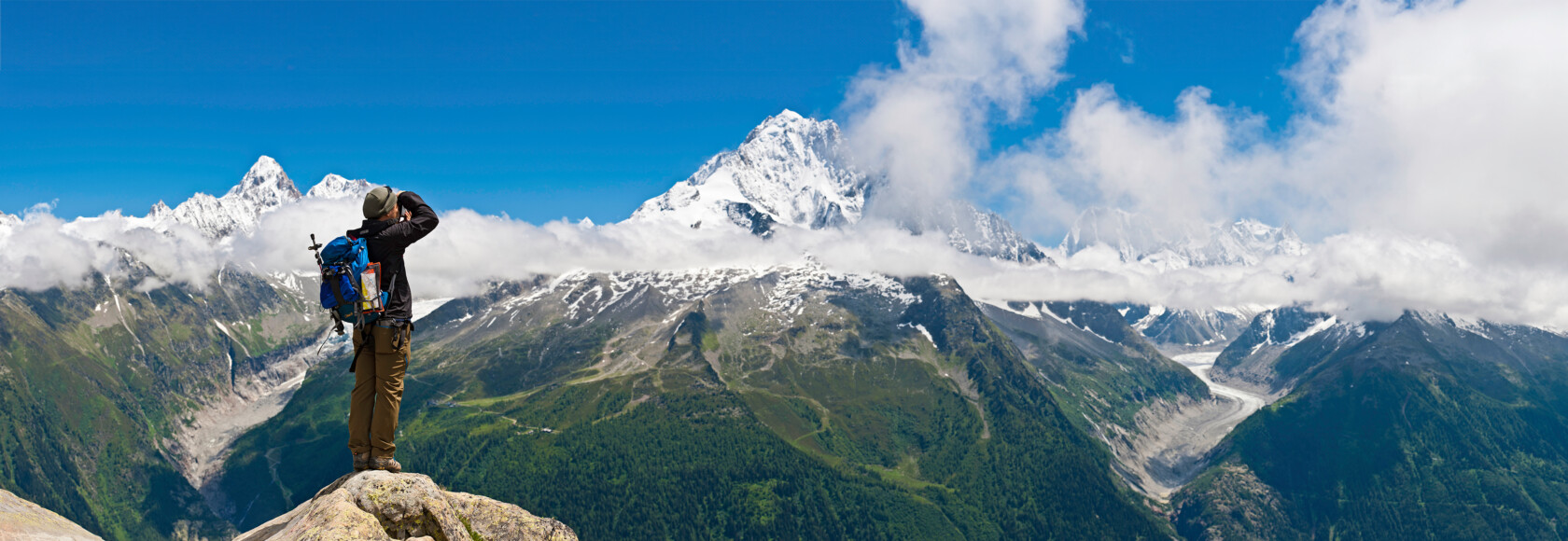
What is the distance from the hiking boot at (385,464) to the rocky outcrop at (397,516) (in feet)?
0.63

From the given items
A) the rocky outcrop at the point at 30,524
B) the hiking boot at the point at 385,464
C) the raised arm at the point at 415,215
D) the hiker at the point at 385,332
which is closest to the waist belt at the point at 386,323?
the hiker at the point at 385,332

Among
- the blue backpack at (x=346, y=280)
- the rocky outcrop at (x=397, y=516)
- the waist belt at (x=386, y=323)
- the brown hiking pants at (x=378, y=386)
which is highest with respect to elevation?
the blue backpack at (x=346, y=280)

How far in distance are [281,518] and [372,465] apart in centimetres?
423

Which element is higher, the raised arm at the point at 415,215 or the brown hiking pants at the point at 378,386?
the raised arm at the point at 415,215

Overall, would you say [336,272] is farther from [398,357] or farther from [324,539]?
[324,539]

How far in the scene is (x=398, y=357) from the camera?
19.0 m

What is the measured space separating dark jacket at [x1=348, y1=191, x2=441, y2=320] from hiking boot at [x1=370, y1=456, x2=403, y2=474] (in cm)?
410

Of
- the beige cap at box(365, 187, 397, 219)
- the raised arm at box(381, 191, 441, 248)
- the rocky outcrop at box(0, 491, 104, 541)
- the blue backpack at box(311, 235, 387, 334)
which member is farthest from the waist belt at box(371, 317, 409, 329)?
the rocky outcrop at box(0, 491, 104, 541)

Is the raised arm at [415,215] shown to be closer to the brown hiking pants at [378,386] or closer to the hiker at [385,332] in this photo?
the hiker at [385,332]

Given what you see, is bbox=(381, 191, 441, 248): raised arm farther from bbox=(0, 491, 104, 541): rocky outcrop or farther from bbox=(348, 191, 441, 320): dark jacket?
bbox=(0, 491, 104, 541): rocky outcrop

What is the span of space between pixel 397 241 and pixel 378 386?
3.71 m

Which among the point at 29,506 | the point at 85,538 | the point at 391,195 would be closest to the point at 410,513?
the point at 391,195

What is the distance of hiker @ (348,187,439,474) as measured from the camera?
17.8 metres

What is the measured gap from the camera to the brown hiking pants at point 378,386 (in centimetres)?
1845
